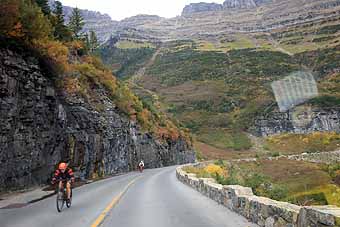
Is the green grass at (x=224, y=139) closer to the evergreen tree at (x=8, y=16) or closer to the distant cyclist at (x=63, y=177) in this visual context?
the evergreen tree at (x=8, y=16)

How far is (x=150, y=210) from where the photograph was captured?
44.0 feet

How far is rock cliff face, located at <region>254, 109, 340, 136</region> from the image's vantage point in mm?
121938

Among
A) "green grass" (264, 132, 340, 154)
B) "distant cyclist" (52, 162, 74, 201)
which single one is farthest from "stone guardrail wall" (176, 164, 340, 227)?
"green grass" (264, 132, 340, 154)

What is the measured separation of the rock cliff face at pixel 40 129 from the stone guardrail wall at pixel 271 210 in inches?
377

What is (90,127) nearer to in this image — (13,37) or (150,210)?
(13,37)

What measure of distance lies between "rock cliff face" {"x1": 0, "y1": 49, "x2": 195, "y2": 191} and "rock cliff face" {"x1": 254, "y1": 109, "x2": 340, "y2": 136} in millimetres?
86656

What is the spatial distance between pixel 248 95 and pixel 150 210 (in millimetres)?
126602

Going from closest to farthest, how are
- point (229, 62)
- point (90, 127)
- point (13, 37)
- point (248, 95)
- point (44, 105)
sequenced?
point (13, 37) < point (44, 105) < point (90, 127) < point (248, 95) < point (229, 62)

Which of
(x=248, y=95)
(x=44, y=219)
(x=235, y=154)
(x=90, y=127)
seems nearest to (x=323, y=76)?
(x=248, y=95)

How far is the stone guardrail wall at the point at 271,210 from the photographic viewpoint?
6277mm

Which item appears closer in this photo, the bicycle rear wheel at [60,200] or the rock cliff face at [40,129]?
the bicycle rear wheel at [60,200]

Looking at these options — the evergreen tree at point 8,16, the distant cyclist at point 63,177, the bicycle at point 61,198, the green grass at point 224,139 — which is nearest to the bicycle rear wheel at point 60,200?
the bicycle at point 61,198

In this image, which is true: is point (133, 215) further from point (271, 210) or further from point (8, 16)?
point (8, 16)

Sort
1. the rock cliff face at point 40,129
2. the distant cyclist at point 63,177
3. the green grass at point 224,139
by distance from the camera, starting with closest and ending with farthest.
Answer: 1. the distant cyclist at point 63,177
2. the rock cliff face at point 40,129
3. the green grass at point 224,139
